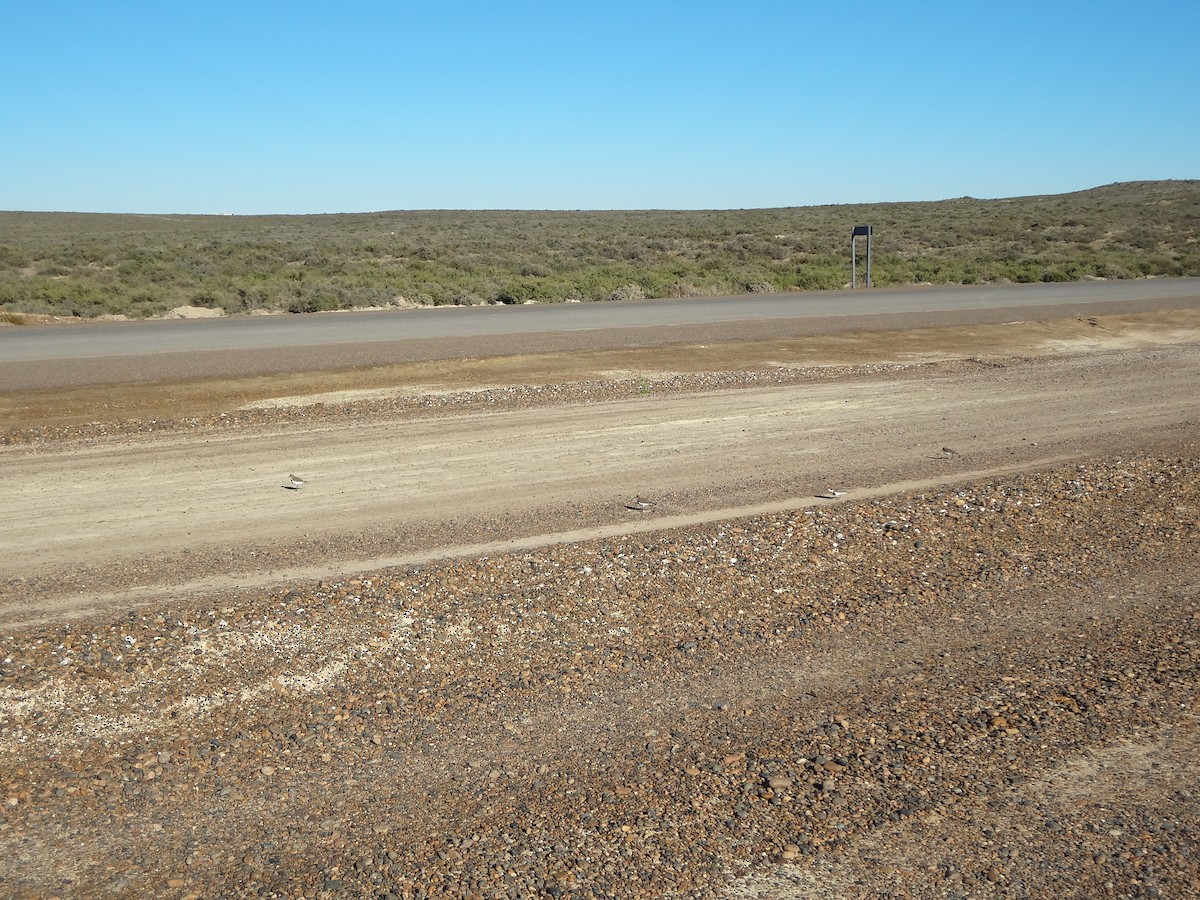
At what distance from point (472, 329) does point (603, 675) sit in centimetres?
2254

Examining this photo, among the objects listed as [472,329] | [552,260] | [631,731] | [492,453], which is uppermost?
[552,260]

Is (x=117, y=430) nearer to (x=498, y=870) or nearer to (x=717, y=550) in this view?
(x=717, y=550)

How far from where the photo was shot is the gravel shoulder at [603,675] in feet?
14.1

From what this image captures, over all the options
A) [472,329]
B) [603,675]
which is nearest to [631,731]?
[603,675]

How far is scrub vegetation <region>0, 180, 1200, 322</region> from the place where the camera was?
1577 inches

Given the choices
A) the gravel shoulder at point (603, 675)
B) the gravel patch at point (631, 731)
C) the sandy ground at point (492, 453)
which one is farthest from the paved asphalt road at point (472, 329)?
the gravel patch at point (631, 731)

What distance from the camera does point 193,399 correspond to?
56.3 ft

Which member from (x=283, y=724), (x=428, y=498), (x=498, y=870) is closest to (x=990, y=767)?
(x=498, y=870)

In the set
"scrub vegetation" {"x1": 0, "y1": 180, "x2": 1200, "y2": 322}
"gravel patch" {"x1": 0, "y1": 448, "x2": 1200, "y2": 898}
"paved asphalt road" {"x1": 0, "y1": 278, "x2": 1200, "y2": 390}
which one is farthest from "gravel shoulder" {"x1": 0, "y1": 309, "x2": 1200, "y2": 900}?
"scrub vegetation" {"x1": 0, "y1": 180, "x2": 1200, "y2": 322}

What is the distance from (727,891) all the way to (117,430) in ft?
40.7

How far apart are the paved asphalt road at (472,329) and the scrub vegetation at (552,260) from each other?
540 cm

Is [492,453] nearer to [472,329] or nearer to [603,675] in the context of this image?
[603,675]

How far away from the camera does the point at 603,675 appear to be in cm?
608

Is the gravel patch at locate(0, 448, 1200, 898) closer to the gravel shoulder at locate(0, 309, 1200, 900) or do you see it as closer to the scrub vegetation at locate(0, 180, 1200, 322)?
the gravel shoulder at locate(0, 309, 1200, 900)
